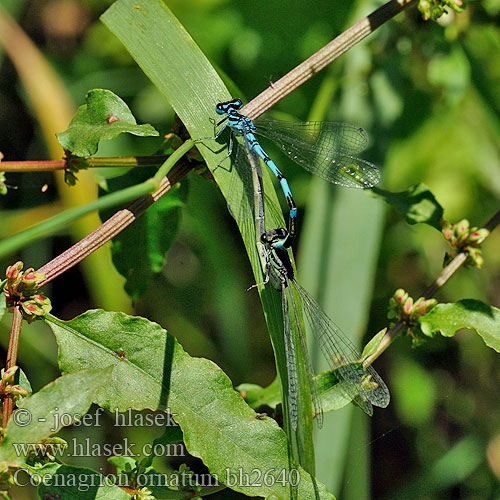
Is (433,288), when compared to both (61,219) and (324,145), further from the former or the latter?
(61,219)

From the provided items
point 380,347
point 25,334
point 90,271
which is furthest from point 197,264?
point 380,347

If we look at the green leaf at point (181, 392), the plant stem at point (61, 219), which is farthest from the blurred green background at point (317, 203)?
the plant stem at point (61, 219)

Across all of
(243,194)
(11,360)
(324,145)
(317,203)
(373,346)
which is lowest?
(373,346)

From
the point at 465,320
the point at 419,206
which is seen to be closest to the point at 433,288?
the point at 465,320

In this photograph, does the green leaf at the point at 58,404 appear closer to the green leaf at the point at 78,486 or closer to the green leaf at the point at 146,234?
the green leaf at the point at 78,486

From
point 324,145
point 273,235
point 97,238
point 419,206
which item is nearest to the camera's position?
point 97,238

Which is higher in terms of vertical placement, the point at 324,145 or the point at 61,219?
the point at 324,145
